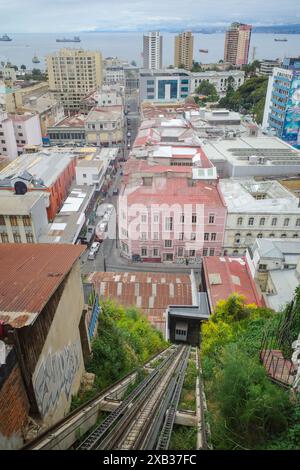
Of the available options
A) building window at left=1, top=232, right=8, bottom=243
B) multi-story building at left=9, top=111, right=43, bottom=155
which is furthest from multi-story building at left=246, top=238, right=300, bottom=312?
multi-story building at left=9, top=111, right=43, bottom=155

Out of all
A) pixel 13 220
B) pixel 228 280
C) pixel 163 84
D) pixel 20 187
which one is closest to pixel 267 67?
pixel 163 84

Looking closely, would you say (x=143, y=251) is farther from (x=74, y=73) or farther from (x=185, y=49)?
(x=185, y=49)

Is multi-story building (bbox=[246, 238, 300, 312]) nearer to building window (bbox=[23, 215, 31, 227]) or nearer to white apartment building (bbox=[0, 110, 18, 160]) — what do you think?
building window (bbox=[23, 215, 31, 227])

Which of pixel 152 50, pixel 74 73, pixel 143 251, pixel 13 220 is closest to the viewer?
pixel 13 220

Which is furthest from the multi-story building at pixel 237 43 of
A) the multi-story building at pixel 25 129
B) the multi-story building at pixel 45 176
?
the multi-story building at pixel 45 176

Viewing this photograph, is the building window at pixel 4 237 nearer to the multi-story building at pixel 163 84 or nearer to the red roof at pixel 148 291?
the red roof at pixel 148 291
